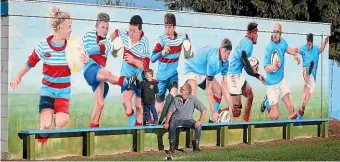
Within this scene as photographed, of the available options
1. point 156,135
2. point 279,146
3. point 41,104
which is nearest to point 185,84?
point 156,135

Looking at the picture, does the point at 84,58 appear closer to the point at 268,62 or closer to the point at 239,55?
the point at 239,55

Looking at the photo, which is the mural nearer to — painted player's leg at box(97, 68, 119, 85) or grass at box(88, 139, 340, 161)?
painted player's leg at box(97, 68, 119, 85)

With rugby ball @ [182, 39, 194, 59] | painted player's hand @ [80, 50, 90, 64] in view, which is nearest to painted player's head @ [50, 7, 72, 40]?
painted player's hand @ [80, 50, 90, 64]

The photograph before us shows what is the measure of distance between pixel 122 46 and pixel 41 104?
8.87ft

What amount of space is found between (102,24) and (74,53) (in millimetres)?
1093

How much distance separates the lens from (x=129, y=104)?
1816cm

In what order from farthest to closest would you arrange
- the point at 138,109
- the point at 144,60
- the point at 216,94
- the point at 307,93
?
the point at 307,93
the point at 216,94
the point at 144,60
the point at 138,109

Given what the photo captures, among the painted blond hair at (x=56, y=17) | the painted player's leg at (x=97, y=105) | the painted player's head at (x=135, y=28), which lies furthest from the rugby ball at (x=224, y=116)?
the painted blond hair at (x=56, y=17)

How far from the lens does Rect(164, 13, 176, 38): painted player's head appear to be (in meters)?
18.9

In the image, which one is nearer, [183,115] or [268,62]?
[183,115]

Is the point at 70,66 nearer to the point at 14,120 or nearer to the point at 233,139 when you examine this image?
the point at 14,120

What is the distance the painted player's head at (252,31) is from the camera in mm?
21016

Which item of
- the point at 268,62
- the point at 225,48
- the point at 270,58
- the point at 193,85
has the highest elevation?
the point at 225,48

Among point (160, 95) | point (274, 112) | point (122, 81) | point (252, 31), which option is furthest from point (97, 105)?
point (274, 112)
